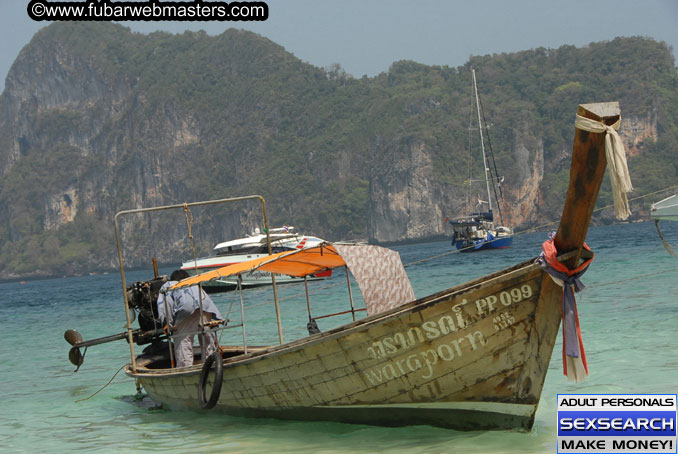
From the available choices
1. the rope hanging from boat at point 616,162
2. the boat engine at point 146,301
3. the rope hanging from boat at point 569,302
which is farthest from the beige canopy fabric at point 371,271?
the rope hanging from boat at point 616,162

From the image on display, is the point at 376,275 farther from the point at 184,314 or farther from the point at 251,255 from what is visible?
the point at 251,255

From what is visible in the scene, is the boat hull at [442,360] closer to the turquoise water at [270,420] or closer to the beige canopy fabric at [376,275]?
the turquoise water at [270,420]

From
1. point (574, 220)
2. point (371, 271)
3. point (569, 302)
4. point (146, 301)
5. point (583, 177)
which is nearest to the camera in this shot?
point (583, 177)

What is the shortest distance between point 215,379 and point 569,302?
389 cm

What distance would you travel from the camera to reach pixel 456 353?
22.7ft

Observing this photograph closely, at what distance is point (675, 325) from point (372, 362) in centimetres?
804

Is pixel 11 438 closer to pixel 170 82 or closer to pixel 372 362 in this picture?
pixel 372 362

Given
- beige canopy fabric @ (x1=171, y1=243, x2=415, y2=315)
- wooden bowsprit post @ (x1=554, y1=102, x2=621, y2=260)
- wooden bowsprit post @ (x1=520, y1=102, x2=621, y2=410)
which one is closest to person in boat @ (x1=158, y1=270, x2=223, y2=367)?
beige canopy fabric @ (x1=171, y1=243, x2=415, y2=315)

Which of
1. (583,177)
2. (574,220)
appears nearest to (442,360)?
(574,220)

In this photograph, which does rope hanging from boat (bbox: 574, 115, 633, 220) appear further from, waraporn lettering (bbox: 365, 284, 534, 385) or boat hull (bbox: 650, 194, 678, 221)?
boat hull (bbox: 650, 194, 678, 221)

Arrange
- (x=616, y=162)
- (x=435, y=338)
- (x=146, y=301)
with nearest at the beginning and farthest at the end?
(x=616, y=162)
(x=435, y=338)
(x=146, y=301)

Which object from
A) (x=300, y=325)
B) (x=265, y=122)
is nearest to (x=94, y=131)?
(x=265, y=122)

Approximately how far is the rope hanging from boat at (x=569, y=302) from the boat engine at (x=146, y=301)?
18.9 ft

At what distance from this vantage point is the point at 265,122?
152 m
